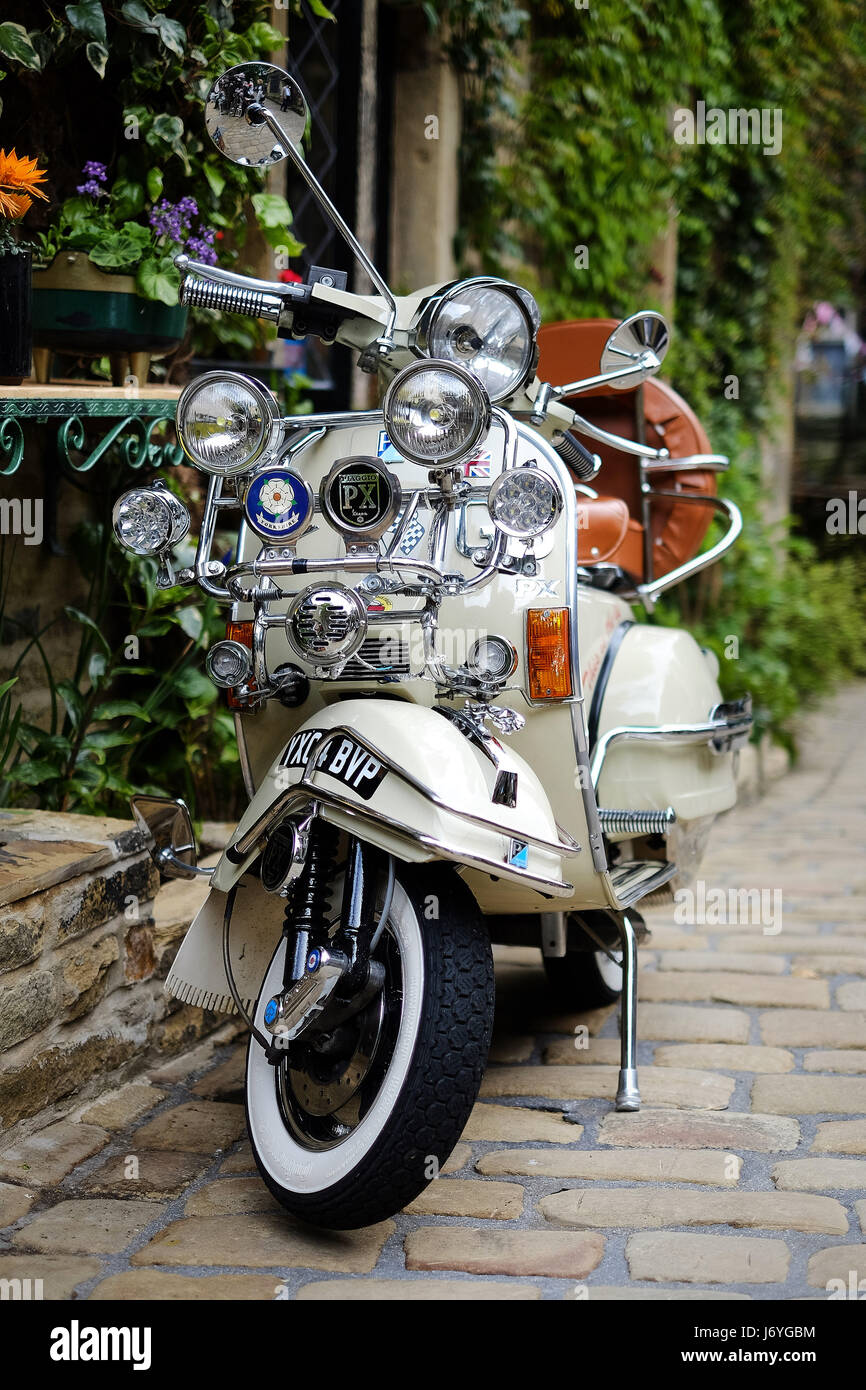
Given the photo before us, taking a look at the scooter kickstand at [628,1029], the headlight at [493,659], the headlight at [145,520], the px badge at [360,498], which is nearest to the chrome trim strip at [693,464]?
the scooter kickstand at [628,1029]

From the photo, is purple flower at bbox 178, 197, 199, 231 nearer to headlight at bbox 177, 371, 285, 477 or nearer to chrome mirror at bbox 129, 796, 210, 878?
headlight at bbox 177, 371, 285, 477

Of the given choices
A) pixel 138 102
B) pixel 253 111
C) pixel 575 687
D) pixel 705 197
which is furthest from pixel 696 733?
pixel 705 197

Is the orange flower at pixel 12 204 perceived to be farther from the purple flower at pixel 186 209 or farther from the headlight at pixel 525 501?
the headlight at pixel 525 501

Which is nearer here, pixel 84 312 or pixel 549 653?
pixel 549 653

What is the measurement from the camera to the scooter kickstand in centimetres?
277

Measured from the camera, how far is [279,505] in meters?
2.27

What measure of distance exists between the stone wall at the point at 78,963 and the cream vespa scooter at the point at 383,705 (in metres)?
0.19

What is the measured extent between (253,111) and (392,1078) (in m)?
1.55

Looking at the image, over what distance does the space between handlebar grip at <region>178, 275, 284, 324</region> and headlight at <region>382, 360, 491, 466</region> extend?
1.20 feet

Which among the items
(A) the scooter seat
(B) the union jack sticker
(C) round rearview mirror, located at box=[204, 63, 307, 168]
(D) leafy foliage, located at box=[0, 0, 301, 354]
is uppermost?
(D) leafy foliage, located at box=[0, 0, 301, 354]

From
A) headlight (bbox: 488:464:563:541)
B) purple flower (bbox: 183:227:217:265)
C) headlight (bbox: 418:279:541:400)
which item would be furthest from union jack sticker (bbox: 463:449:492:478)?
purple flower (bbox: 183:227:217:265)

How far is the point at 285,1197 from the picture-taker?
216 centimetres

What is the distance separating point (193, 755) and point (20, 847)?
108cm

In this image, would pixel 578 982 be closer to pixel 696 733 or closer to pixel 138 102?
pixel 696 733
